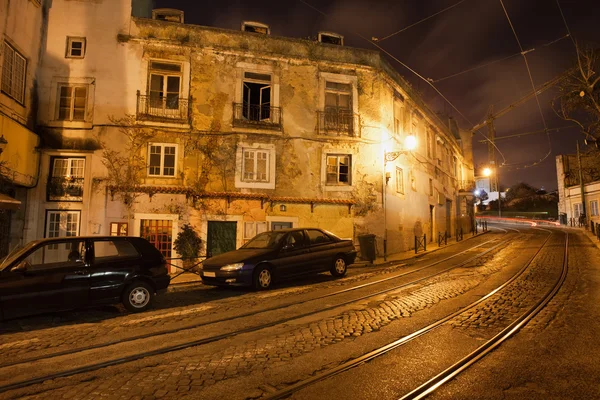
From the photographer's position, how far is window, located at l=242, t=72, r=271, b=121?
1697 cm

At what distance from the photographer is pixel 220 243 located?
15.9m

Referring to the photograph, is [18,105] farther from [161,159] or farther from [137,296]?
[137,296]

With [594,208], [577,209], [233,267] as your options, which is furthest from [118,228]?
[577,209]

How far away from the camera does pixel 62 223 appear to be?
1488 cm

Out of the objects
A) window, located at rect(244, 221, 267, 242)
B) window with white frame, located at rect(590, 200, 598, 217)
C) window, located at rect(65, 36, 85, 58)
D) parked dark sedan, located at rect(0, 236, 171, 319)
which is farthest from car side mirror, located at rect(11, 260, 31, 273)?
window with white frame, located at rect(590, 200, 598, 217)

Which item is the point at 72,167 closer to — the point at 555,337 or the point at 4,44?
the point at 4,44

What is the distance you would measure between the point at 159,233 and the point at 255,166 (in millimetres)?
4861

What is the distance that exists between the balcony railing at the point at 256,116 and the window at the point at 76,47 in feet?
21.6

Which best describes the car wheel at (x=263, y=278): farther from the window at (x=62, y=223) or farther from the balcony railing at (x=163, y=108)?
the window at (x=62, y=223)

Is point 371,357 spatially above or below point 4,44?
below

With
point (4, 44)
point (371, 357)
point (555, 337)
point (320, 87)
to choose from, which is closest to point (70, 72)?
point (4, 44)

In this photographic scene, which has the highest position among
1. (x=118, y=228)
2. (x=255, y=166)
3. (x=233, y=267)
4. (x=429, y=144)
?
(x=429, y=144)

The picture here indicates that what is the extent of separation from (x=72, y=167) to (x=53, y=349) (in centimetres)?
1188

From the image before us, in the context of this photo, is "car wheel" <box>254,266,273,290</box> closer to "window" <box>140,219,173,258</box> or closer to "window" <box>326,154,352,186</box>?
"window" <box>140,219,173,258</box>
